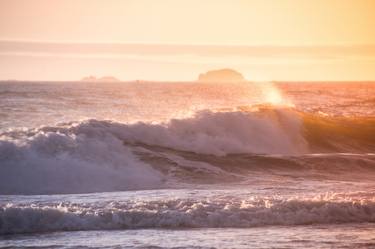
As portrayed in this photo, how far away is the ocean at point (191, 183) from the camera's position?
43.7ft

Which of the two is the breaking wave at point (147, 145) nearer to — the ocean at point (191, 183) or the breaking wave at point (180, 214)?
the ocean at point (191, 183)

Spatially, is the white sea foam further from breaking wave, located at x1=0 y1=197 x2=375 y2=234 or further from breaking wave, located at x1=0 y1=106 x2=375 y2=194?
breaking wave, located at x1=0 y1=197 x2=375 y2=234

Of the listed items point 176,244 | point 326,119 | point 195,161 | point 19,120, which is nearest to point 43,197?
point 176,244

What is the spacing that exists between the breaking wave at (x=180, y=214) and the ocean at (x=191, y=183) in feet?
0.07

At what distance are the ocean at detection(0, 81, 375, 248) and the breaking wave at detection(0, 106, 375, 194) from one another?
55mm

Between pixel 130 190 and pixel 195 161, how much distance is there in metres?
5.07

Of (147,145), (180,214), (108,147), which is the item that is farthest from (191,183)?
(180,214)

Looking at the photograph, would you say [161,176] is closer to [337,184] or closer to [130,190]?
[130,190]

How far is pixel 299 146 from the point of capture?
29.9 meters

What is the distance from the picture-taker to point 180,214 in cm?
1433

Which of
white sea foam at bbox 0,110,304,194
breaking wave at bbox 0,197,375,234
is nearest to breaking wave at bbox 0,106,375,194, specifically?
white sea foam at bbox 0,110,304,194

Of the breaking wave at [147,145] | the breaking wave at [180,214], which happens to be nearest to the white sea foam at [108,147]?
the breaking wave at [147,145]

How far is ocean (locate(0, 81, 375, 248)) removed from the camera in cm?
1330

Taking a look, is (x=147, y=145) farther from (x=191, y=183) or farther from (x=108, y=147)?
→ (x=191, y=183)
